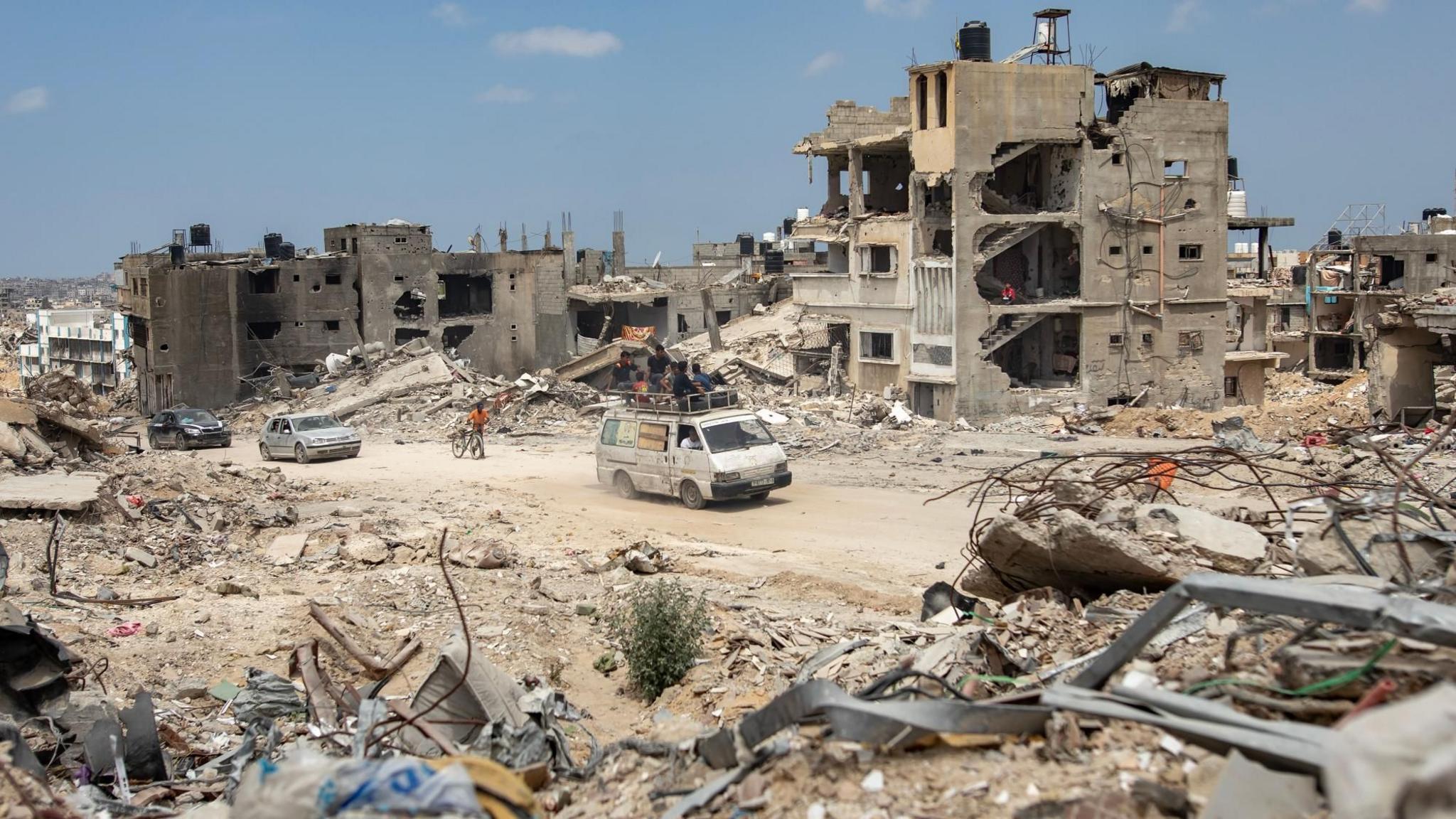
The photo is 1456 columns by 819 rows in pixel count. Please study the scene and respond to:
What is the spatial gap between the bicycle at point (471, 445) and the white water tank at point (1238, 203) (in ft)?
92.3

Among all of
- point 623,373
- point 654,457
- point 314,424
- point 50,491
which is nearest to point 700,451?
point 654,457

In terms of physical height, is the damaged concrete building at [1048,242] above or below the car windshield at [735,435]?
above

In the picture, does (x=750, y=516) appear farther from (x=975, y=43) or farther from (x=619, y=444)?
(x=975, y=43)

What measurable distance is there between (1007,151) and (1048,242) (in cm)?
401

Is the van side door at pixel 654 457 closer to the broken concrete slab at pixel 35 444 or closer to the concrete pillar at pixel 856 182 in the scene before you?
the broken concrete slab at pixel 35 444

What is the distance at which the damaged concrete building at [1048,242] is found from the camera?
116ft

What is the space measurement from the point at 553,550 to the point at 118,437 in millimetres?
25441

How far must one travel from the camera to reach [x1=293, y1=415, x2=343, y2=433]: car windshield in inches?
1216

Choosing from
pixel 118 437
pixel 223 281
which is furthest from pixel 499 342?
pixel 118 437

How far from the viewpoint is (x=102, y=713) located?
9008 mm

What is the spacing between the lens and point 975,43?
1452 inches

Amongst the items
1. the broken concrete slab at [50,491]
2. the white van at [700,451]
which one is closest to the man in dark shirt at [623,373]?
the white van at [700,451]

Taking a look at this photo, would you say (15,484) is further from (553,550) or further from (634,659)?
(634,659)

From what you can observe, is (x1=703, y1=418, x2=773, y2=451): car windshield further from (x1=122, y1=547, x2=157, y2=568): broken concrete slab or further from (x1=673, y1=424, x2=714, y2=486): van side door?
(x1=122, y1=547, x2=157, y2=568): broken concrete slab
